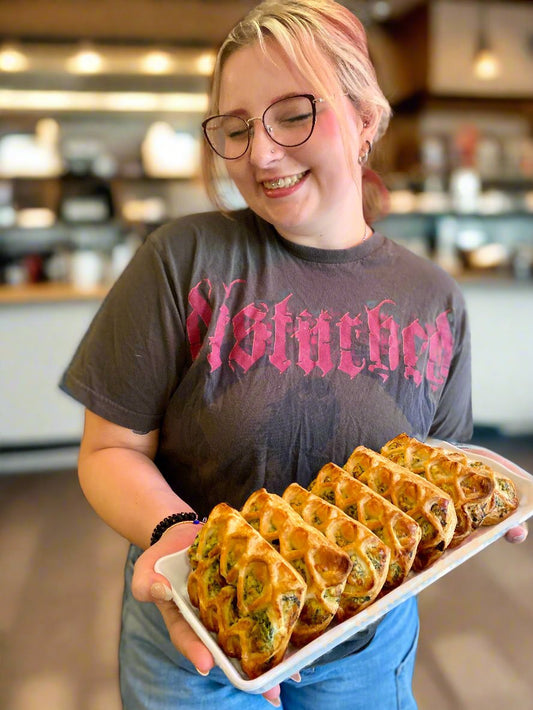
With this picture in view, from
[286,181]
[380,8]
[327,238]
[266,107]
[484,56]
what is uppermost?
[380,8]

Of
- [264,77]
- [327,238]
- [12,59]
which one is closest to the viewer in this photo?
[264,77]

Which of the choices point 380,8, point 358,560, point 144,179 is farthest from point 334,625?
point 380,8

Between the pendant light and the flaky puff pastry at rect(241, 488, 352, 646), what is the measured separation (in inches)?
200

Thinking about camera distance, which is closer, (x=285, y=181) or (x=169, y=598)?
(x=169, y=598)

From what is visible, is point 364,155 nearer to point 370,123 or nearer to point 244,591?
point 370,123

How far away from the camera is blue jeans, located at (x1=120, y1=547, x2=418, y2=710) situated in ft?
3.11

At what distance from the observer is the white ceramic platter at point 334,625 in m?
0.65

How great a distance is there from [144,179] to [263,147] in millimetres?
4093

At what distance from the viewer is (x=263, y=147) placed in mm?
943

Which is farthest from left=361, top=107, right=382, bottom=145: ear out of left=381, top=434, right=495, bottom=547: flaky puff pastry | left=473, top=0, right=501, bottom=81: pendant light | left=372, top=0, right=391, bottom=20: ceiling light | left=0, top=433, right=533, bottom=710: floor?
left=473, top=0, right=501, bottom=81: pendant light

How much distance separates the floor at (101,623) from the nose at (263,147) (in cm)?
178

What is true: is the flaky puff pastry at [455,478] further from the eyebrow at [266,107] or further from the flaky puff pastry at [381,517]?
the eyebrow at [266,107]

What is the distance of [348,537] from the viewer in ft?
2.56

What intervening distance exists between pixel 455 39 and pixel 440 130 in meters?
0.76
